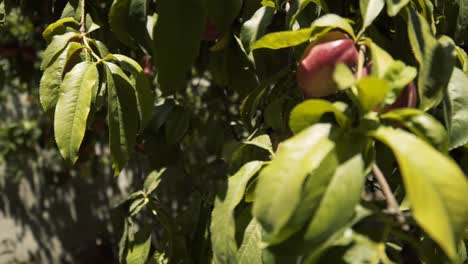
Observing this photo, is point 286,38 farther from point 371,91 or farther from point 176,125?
point 176,125

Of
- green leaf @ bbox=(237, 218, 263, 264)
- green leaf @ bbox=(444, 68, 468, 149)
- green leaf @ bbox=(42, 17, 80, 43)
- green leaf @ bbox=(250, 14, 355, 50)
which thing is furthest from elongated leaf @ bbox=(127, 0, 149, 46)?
green leaf @ bbox=(444, 68, 468, 149)

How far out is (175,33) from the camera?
0.70 m

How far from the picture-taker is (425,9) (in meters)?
0.67

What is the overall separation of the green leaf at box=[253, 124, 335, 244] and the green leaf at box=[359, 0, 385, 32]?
20 centimetres

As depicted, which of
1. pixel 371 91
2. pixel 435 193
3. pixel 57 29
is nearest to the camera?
pixel 435 193

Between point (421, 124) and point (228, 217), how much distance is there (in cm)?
23

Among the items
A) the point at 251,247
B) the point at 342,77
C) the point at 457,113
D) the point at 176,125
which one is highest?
the point at 342,77

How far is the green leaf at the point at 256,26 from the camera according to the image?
2.51ft

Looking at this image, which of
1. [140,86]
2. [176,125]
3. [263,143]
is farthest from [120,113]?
[176,125]

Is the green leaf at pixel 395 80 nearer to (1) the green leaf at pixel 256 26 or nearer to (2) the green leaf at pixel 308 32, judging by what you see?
(2) the green leaf at pixel 308 32

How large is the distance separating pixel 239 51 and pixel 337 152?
54 centimetres

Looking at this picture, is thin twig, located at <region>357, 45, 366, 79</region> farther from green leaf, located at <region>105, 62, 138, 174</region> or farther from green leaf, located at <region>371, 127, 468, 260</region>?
green leaf, located at <region>105, 62, 138, 174</region>

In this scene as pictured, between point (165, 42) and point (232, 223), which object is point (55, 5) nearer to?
point (165, 42)

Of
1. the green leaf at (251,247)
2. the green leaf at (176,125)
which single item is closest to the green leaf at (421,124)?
the green leaf at (251,247)
